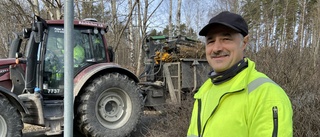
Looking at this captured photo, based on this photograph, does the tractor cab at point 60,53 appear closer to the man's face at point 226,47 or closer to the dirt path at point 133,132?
the dirt path at point 133,132

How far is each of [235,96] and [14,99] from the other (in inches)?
161

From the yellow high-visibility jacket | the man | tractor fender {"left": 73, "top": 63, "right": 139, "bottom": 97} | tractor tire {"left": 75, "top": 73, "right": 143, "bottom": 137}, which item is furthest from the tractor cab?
the yellow high-visibility jacket

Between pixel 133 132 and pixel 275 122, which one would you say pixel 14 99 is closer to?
pixel 133 132

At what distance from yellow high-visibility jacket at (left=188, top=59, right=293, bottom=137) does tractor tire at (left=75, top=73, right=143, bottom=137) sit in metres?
4.01

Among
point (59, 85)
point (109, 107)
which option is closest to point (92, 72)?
point (59, 85)

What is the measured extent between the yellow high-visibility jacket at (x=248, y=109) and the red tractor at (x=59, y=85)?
3.91 meters

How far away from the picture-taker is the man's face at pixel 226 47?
1.51 m

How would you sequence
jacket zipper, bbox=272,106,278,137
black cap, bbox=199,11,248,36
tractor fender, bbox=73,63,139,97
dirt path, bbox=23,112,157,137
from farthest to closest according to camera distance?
dirt path, bbox=23,112,157,137 → tractor fender, bbox=73,63,139,97 → black cap, bbox=199,11,248,36 → jacket zipper, bbox=272,106,278,137

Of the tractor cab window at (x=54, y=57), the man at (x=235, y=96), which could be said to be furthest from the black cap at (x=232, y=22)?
the tractor cab window at (x=54, y=57)

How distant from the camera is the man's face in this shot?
151 cm

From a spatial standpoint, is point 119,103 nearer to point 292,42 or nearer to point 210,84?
point 292,42

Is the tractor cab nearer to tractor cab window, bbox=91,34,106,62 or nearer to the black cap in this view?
tractor cab window, bbox=91,34,106,62

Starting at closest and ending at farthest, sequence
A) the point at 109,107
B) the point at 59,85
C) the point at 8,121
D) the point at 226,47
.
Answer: the point at 226,47 → the point at 8,121 → the point at 59,85 → the point at 109,107

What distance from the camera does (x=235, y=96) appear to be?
1.40m
